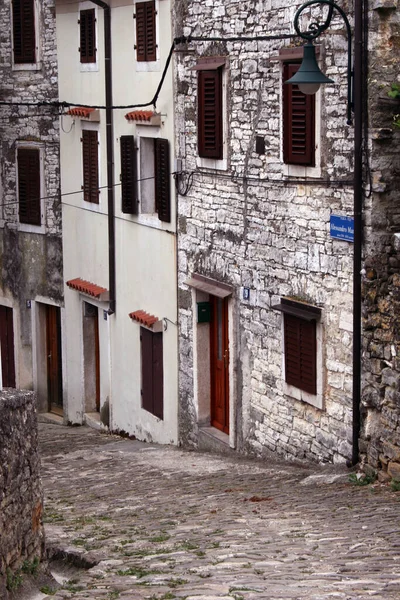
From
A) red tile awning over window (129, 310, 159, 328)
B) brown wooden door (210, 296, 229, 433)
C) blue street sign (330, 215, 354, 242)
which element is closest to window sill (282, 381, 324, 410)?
blue street sign (330, 215, 354, 242)

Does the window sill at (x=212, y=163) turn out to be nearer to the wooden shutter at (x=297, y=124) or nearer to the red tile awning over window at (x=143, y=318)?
Result: the wooden shutter at (x=297, y=124)

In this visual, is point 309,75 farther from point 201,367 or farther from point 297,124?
point 201,367

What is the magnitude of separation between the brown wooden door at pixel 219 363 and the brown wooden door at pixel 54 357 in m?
5.36

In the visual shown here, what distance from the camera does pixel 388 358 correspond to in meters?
10.1

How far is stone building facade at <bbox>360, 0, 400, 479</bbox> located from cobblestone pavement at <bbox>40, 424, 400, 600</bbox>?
509 mm

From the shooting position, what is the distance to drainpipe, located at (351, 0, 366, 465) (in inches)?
400

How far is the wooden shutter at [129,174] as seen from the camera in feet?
50.7

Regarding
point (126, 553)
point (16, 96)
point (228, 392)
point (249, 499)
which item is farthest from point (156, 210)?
point (126, 553)

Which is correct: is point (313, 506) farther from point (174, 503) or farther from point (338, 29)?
point (338, 29)

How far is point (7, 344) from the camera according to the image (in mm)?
19719

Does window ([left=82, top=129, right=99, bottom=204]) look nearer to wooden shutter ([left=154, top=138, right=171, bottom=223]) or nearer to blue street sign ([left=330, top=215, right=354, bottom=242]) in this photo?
wooden shutter ([left=154, top=138, right=171, bottom=223])

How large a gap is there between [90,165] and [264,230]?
5.28 m

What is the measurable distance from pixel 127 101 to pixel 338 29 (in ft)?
18.2

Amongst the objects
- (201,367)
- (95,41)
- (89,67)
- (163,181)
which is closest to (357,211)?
(201,367)
